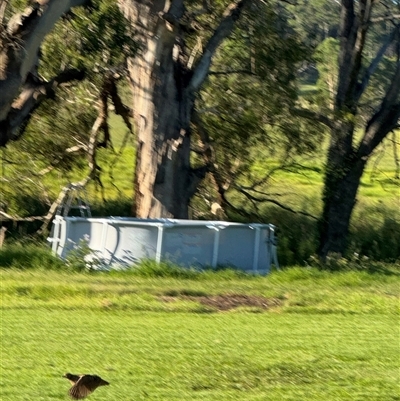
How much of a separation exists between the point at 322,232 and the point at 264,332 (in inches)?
393

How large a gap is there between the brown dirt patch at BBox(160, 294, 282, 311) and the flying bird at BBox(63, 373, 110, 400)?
5384 mm

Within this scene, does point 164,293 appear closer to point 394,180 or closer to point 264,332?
point 264,332

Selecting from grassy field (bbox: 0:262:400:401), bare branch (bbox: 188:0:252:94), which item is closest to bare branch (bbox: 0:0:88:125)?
grassy field (bbox: 0:262:400:401)

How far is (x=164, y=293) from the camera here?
1244 cm

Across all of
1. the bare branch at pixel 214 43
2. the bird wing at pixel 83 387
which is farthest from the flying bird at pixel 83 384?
the bare branch at pixel 214 43

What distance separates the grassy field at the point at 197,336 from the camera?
7.51 m

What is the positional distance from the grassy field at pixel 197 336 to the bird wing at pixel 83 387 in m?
0.42

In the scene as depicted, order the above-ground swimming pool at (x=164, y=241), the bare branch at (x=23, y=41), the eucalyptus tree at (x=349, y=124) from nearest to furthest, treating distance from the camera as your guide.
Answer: the bare branch at (x=23, y=41)
the above-ground swimming pool at (x=164, y=241)
the eucalyptus tree at (x=349, y=124)

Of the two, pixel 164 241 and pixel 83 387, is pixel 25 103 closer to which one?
pixel 164 241

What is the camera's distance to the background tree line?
17047 mm

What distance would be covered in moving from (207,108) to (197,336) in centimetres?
1084

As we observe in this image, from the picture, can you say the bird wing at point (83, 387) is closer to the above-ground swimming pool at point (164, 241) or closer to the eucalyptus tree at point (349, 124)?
the above-ground swimming pool at point (164, 241)

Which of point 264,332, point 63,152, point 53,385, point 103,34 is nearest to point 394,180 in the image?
point 63,152

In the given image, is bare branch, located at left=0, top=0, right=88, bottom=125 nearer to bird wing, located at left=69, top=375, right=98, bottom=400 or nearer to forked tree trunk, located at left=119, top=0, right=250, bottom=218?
bird wing, located at left=69, top=375, right=98, bottom=400
